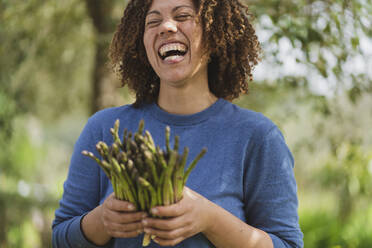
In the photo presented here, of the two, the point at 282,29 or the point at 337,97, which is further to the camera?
the point at 337,97

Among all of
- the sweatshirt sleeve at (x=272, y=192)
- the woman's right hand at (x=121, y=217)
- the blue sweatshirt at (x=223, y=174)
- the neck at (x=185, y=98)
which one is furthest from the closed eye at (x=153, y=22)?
the woman's right hand at (x=121, y=217)

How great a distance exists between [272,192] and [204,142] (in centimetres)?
31

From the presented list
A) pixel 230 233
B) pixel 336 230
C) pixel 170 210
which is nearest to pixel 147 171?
pixel 170 210

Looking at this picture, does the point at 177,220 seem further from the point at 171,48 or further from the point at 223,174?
the point at 171,48

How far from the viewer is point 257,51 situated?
2.02 metres

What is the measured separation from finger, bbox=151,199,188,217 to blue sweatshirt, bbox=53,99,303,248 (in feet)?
1.01

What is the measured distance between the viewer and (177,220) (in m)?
1.28

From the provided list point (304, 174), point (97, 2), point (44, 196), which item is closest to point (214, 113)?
point (97, 2)

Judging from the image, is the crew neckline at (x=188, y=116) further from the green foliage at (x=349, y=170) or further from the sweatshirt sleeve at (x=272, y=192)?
the green foliage at (x=349, y=170)

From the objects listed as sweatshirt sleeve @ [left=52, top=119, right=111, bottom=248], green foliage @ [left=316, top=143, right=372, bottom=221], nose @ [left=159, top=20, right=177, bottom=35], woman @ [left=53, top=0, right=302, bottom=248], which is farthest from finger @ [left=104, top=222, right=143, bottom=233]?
green foliage @ [left=316, top=143, right=372, bottom=221]

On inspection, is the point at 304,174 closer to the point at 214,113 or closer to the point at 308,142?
the point at 308,142

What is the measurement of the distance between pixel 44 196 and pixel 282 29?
819 cm

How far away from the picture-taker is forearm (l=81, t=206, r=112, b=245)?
154cm

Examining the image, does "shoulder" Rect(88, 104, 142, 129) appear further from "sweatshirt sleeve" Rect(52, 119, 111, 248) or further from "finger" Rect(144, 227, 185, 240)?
"finger" Rect(144, 227, 185, 240)
